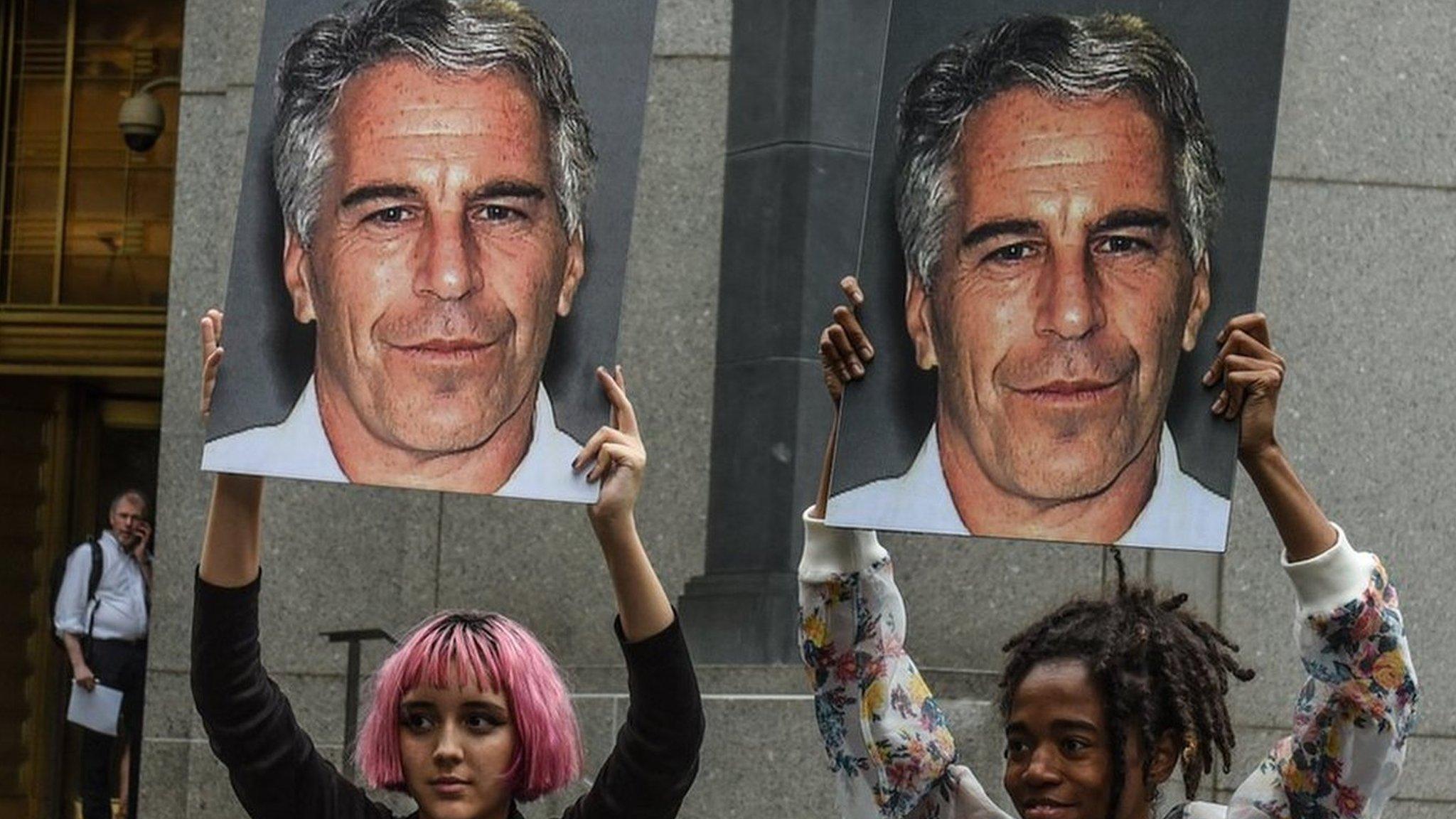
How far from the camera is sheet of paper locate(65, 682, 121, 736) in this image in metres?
11.4

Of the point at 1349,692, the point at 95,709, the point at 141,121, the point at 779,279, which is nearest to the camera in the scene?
the point at 1349,692

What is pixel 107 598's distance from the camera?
456 inches

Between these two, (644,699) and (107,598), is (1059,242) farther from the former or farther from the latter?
(107,598)

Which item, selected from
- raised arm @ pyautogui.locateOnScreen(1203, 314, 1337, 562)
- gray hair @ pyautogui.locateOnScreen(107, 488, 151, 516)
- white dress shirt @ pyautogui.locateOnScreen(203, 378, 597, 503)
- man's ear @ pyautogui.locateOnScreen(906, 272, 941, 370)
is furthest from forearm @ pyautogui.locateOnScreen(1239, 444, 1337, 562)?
gray hair @ pyautogui.locateOnScreen(107, 488, 151, 516)

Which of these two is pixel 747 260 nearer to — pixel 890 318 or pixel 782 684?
pixel 782 684

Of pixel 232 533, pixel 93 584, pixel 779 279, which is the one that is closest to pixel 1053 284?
pixel 232 533

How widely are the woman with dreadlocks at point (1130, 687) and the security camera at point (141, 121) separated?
8.36 metres

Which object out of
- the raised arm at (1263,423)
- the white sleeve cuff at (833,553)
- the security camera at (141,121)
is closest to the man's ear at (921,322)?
the white sleeve cuff at (833,553)

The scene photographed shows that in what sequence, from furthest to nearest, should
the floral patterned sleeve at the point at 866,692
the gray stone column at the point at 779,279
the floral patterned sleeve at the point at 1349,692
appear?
the gray stone column at the point at 779,279 → the floral patterned sleeve at the point at 866,692 → the floral patterned sleeve at the point at 1349,692

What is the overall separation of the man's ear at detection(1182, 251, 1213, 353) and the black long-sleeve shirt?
869mm

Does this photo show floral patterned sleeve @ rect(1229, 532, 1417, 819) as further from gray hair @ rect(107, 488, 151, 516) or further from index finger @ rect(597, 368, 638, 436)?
gray hair @ rect(107, 488, 151, 516)

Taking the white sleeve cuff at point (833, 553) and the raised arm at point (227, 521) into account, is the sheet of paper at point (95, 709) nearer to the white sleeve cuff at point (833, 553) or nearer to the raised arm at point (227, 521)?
the raised arm at point (227, 521)

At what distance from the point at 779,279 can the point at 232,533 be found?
4792 mm

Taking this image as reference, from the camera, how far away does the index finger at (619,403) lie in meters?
4.48
